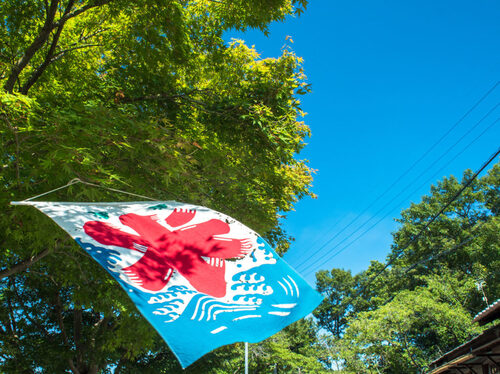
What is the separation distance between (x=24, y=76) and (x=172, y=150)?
5088 mm

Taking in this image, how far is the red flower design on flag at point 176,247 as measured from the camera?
123 inches

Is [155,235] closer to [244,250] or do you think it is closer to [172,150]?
[244,250]

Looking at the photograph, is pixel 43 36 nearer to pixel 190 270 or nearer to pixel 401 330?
pixel 190 270

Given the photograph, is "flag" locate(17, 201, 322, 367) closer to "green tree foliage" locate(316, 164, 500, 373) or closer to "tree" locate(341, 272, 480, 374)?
"green tree foliage" locate(316, 164, 500, 373)

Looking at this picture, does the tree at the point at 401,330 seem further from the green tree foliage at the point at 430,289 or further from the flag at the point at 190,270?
the flag at the point at 190,270

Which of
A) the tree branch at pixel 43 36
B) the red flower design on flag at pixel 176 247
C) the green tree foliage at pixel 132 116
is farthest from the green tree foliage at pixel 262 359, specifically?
the red flower design on flag at pixel 176 247

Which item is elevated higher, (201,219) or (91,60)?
(91,60)

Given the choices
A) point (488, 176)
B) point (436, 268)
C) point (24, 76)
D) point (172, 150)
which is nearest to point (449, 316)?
point (436, 268)

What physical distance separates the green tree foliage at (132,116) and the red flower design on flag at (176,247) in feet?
4.65

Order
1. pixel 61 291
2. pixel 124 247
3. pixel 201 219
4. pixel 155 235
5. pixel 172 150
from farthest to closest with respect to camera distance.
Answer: pixel 61 291
pixel 172 150
pixel 201 219
pixel 155 235
pixel 124 247

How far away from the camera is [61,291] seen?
13250 mm

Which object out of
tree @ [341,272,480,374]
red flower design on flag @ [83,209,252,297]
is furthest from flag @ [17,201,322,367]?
tree @ [341,272,480,374]

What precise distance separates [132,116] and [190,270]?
9.86 feet

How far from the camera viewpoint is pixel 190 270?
10.9 ft
